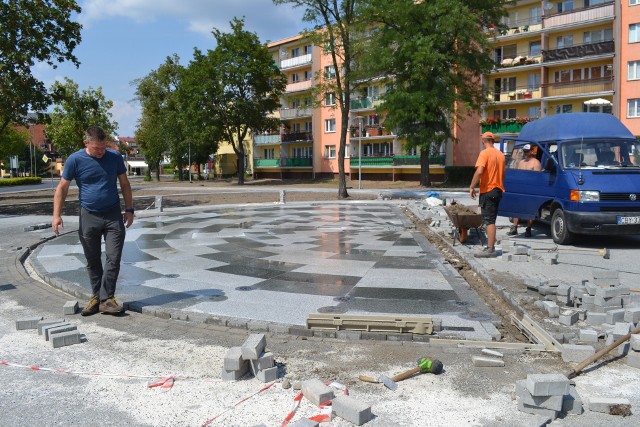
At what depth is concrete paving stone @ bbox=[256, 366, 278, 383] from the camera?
4.18 meters

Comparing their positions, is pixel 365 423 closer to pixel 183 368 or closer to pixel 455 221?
pixel 183 368

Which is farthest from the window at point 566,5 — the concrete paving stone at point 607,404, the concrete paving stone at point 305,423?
the concrete paving stone at point 305,423

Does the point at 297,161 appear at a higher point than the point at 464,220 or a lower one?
higher

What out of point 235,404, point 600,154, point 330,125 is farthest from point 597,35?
point 235,404

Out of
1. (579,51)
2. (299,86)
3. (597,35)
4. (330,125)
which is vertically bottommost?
(330,125)

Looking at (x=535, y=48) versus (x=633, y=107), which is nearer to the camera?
(x=633, y=107)

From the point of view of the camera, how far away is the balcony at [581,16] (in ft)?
136

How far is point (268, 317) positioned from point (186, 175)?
3141 inches

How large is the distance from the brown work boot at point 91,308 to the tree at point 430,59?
31.8 metres

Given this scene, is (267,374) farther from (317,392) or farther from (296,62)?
(296,62)

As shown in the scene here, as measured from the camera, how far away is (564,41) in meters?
45.3

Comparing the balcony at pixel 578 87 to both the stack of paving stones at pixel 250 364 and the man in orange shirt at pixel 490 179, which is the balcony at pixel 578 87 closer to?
the man in orange shirt at pixel 490 179

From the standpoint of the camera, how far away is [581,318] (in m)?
5.64

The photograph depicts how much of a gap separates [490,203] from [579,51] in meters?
40.0
